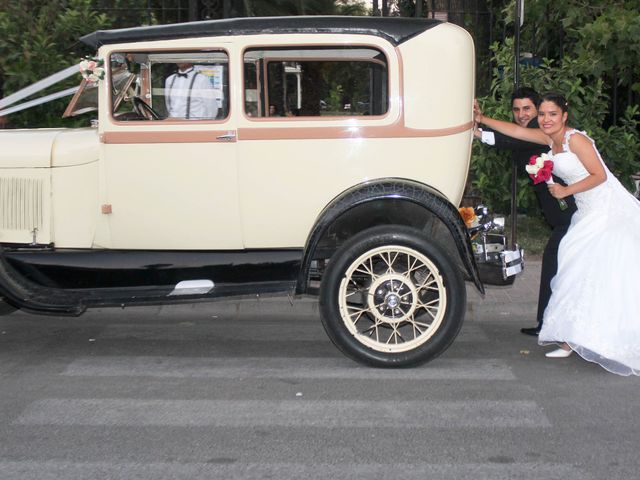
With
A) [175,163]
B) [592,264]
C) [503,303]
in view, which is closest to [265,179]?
[175,163]

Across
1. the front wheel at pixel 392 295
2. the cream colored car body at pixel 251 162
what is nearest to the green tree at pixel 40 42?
the cream colored car body at pixel 251 162

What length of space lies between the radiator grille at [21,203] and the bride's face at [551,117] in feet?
10.8

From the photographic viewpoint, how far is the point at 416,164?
5.83m

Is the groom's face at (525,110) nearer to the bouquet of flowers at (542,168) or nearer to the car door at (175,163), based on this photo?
the bouquet of flowers at (542,168)

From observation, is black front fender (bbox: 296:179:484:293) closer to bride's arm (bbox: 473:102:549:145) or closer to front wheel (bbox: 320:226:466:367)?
front wheel (bbox: 320:226:466:367)

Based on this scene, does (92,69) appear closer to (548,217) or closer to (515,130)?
(515,130)

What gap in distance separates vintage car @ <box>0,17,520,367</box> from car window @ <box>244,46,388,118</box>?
11 millimetres

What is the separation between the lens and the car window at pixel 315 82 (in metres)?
5.89

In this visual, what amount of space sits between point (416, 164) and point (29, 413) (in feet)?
8.94

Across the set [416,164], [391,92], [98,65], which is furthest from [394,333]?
[98,65]

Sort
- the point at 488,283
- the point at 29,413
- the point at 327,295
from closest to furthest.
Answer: the point at 29,413 → the point at 327,295 → the point at 488,283

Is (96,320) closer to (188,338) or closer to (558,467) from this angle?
(188,338)

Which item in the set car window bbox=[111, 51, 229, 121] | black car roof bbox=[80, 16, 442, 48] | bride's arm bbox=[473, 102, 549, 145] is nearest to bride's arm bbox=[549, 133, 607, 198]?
bride's arm bbox=[473, 102, 549, 145]

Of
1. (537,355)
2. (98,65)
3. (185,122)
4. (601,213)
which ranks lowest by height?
(537,355)
